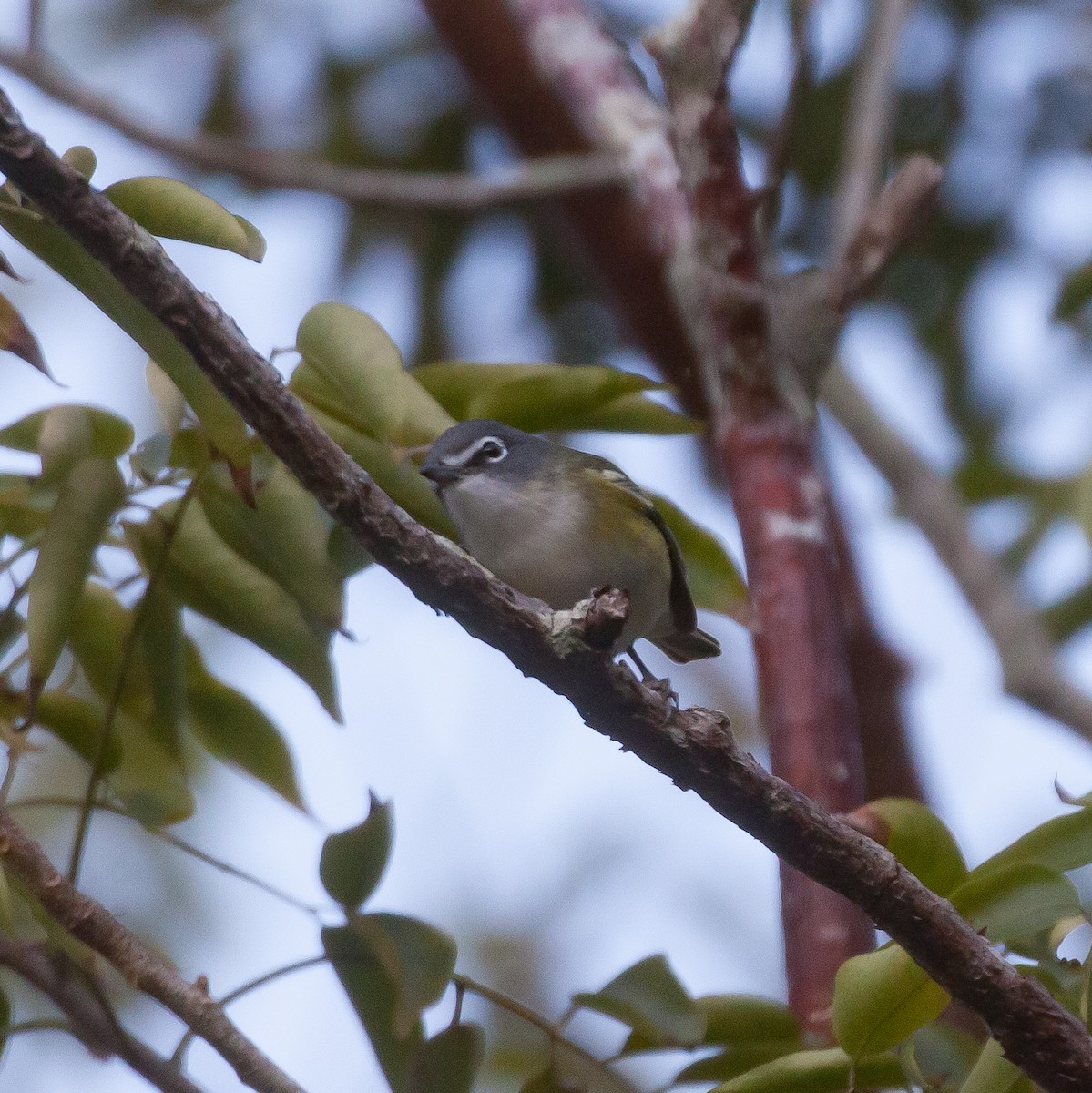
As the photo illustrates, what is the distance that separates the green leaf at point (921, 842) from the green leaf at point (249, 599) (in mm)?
931

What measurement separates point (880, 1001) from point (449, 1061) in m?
0.64

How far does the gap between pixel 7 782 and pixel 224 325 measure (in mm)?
880

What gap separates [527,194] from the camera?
4.84 m

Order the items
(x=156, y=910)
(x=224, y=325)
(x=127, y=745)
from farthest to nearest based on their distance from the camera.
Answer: (x=156, y=910) < (x=127, y=745) < (x=224, y=325)

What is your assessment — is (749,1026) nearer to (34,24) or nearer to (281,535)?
(281,535)

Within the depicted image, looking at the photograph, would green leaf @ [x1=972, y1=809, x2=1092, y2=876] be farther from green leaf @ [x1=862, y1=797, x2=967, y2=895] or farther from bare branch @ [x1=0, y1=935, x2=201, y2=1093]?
bare branch @ [x1=0, y1=935, x2=201, y2=1093]

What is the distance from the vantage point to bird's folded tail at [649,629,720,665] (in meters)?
3.88

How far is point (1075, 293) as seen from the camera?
288cm

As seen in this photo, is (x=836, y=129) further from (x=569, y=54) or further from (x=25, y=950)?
(x=25, y=950)

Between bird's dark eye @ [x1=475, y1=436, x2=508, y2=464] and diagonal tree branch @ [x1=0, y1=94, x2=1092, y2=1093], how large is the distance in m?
1.46

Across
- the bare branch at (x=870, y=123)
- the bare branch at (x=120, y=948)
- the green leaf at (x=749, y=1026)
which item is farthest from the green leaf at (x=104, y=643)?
the bare branch at (x=870, y=123)

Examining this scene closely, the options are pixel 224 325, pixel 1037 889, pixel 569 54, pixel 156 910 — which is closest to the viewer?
pixel 224 325

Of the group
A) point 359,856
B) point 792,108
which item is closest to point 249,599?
point 359,856

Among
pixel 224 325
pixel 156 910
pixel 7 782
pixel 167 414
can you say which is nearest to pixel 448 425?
pixel 167 414
